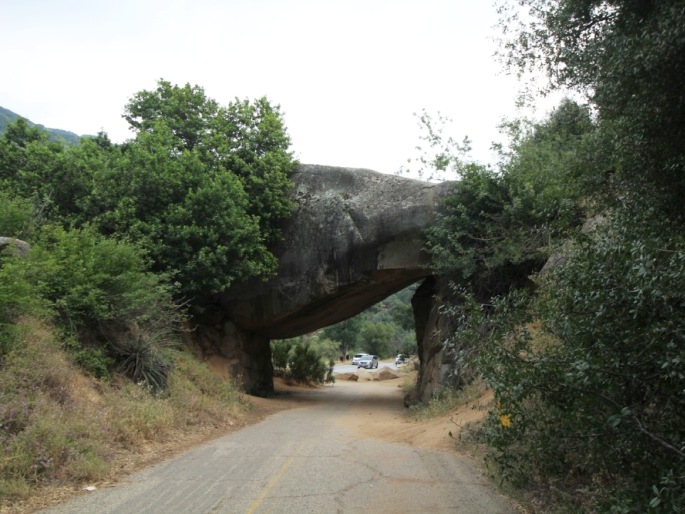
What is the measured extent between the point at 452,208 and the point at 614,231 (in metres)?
12.9

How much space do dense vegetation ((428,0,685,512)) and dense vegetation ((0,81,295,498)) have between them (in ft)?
19.8

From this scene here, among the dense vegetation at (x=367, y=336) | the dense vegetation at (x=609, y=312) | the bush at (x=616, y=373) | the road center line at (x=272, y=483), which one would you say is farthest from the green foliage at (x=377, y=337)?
the bush at (x=616, y=373)

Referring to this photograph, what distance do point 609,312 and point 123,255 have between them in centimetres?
1188

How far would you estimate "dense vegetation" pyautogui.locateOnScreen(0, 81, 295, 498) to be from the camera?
8820mm

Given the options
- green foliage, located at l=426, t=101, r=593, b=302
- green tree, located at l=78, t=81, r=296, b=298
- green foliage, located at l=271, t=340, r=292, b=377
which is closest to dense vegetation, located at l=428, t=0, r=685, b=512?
green foliage, located at l=426, t=101, r=593, b=302

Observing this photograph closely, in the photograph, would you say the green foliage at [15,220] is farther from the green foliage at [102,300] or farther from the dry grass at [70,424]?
the dry grass at [70,424]

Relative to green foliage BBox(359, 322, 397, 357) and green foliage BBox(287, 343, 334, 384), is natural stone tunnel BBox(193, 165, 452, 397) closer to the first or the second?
green foliage BBox(287, 343, 334, 384)

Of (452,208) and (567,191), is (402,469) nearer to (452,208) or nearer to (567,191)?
(567,191)

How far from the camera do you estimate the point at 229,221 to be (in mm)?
17391

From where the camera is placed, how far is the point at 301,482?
745 centimetres

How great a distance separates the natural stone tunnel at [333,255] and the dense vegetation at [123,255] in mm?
1294

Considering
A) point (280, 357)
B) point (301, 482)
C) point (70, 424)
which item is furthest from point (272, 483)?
point (280, 357)

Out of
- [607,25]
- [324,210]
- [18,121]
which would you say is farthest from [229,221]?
[607,25]

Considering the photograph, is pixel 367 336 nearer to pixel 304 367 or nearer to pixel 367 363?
pixel 367 363
